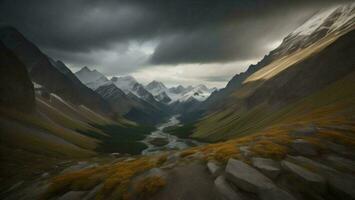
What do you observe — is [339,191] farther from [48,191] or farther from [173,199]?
[48,191]

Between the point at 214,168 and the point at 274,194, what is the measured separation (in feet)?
23.0

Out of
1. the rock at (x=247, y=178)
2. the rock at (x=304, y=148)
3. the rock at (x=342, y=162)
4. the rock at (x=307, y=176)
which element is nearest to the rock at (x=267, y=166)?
the rock at (x=247, y=178)

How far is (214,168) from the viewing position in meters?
22.3

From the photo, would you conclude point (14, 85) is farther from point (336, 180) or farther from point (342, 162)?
point (336, 180)

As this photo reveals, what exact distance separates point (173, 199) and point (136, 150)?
151181mm

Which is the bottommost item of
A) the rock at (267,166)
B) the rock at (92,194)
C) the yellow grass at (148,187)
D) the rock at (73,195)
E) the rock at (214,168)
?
the rock at (267,166)

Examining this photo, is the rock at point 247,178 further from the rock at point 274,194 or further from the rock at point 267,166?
the rock at point 267,166

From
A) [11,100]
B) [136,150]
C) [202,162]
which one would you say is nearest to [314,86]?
[136,150]

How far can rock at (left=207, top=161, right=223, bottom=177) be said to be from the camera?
21384 millimetres

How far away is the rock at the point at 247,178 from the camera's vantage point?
17109 millimetres

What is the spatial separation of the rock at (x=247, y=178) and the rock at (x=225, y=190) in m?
0.63

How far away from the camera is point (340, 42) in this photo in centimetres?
15238

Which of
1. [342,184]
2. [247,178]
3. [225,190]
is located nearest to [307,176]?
[342,184]

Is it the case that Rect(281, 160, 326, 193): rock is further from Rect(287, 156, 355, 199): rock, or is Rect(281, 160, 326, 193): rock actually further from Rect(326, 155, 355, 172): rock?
Rect(326, 155, 355, 172): rock
